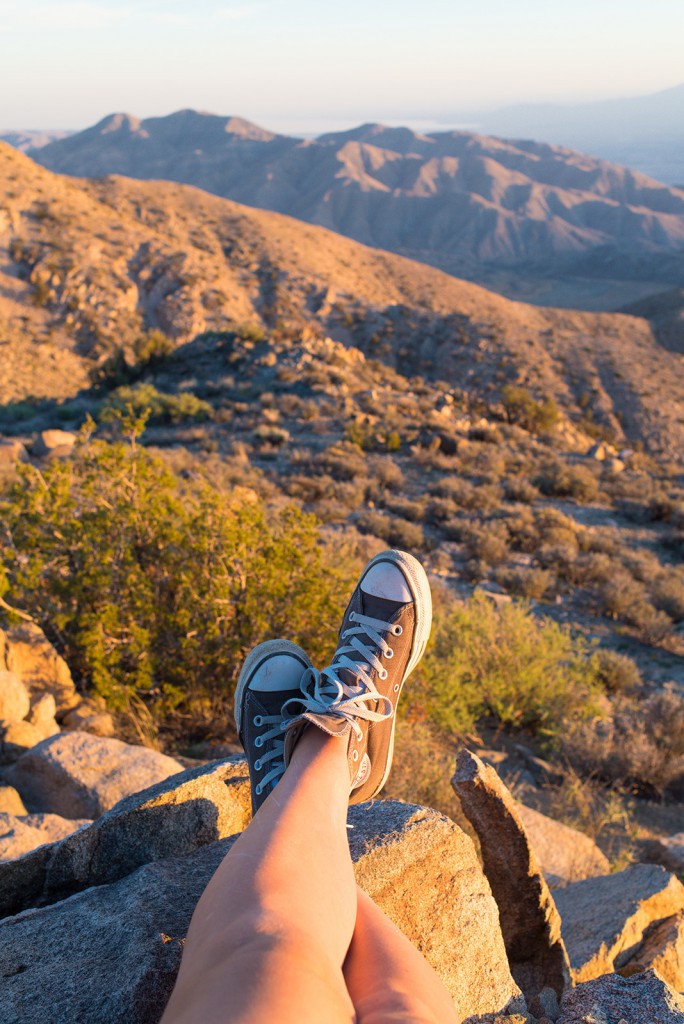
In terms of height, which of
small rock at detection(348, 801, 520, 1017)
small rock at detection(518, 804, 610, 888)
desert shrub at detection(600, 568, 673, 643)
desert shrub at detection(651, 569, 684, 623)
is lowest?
desert shrub at detection(651, 569, 684, 623)

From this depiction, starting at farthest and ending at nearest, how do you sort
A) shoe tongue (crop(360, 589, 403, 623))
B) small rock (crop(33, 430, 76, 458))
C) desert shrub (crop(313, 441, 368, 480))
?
desert shrub (crop(313, 441, 368, 480)) < small rock (crop(33, 430, 76, 458)) < shoe tongue (crop(360, 589, 403, 623))

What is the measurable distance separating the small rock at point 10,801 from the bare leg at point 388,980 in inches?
69.1

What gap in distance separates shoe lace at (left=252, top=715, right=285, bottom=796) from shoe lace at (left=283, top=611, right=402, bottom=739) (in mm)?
42

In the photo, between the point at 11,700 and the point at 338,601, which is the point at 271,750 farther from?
the point at 338,601

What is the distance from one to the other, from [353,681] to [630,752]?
2793 mm

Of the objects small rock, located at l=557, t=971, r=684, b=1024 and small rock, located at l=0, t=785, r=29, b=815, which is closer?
small rock, located at l=557, t=971, r=684, b=1024

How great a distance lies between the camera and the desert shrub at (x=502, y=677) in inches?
174

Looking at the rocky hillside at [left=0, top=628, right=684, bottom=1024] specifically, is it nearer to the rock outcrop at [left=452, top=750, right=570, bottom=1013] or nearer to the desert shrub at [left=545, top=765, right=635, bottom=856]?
the rock outcrop at [left=452, top=750, right=570, bottom=1013]

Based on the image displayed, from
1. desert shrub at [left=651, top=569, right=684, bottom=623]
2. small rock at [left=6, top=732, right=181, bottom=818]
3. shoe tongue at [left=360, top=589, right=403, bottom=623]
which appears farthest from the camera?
desert shrub at [left=651, top=569, right=684, bottom=623]

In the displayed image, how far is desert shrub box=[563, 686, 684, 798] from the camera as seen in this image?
427 centimetres

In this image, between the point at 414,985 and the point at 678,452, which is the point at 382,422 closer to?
the point at 414,985

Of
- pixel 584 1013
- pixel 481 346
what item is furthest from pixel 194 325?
pixel 584 1013

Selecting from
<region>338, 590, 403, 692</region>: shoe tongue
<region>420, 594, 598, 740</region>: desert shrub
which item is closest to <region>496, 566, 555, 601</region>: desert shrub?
<region>420, 594, 598, 740</region>: desert shrub

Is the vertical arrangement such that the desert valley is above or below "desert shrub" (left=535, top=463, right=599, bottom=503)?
above
